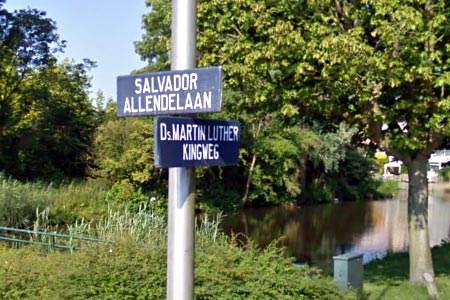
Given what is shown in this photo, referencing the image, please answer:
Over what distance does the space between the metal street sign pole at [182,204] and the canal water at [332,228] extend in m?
10.2

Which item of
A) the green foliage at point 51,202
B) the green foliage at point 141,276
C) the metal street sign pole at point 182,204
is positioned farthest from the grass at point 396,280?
the green foliage at point 51,202

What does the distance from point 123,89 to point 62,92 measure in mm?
26719

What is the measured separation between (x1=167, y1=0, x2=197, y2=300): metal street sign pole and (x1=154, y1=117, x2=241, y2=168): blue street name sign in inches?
6.3

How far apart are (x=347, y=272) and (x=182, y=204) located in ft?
12.5

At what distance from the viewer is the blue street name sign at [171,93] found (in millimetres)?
3742

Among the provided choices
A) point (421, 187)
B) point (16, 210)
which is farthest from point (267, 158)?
point (421, 187)

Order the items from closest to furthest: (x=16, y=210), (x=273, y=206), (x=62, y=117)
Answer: (x=16, y=210)
(x=62, y=117)
(x=273, y=206)

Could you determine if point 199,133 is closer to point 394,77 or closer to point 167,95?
point 167,95

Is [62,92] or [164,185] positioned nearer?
[164,185]

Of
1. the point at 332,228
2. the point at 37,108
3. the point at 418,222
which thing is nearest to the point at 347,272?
the point at 418,222

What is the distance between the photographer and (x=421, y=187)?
9.81 m

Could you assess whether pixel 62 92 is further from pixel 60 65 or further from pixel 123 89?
pixel 123 89

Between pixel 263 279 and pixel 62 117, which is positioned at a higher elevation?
pixel 62 117

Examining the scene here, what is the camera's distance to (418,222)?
32.0 ft
